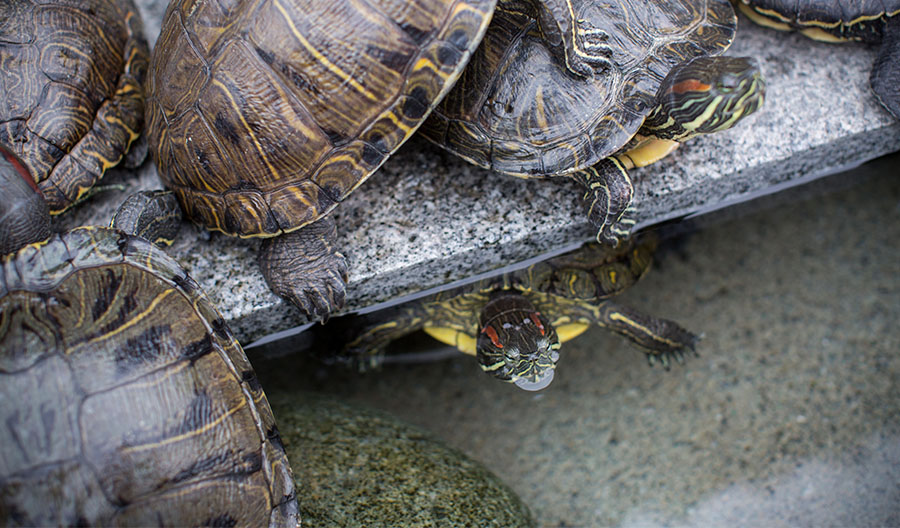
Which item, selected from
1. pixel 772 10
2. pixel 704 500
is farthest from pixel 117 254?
pixel 772 10

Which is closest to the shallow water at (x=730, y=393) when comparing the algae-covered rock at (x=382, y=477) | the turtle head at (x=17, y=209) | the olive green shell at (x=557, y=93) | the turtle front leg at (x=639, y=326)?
the turtle front leg at (x=639, y=326)

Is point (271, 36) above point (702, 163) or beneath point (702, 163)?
above

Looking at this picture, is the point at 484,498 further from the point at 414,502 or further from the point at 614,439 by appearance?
the point at 614,439

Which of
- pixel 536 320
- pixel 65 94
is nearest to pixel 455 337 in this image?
pixel 536 320

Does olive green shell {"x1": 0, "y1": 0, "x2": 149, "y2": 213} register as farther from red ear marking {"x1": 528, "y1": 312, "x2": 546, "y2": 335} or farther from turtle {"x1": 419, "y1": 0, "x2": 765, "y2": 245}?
red ear marking {"x1": 528, "y1": 312, "x2": 546, "y2": 335}

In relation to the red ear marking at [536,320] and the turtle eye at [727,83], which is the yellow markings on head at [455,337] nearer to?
the red ear marking at [536,320]

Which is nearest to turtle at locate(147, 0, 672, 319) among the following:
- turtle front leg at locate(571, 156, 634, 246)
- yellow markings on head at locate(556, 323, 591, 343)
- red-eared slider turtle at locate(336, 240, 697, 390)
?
turtle front leg at locate(571, 156, 634, 246)
